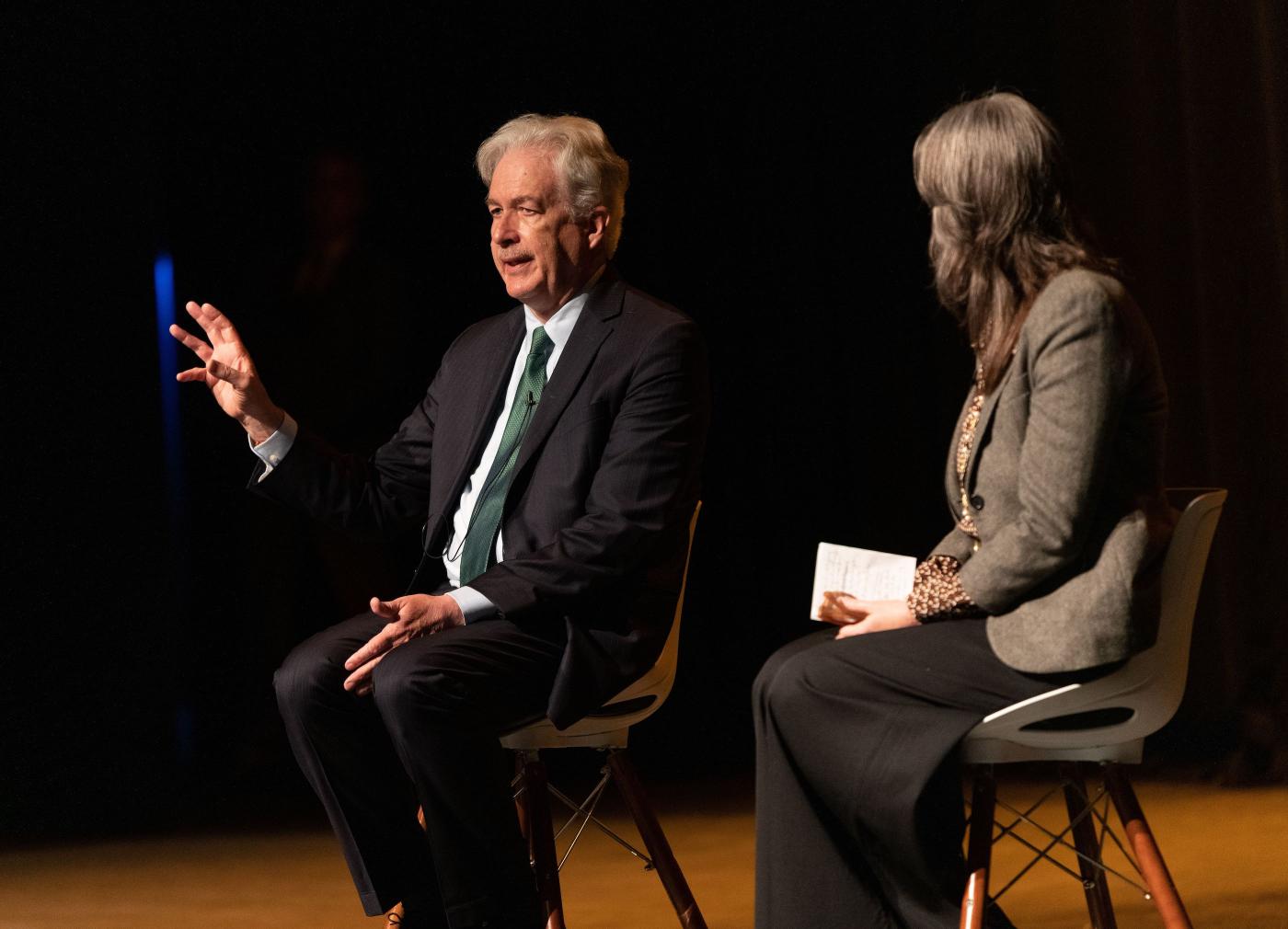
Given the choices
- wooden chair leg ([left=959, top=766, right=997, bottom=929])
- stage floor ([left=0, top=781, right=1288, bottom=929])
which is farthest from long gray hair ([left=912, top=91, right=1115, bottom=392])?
stage floor ([left=0, top=781, right=1288, bottom=929])

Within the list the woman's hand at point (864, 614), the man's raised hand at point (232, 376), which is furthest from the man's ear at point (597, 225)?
the woman's hand at point (864, 614)

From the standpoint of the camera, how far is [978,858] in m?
1.90

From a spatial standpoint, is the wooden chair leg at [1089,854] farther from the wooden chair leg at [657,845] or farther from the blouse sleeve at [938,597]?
the wooden chair leg at [657,845]

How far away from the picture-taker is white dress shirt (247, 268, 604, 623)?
2.58 metres

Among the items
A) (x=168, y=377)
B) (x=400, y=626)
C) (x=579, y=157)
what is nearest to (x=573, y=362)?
(x=579, y=157)

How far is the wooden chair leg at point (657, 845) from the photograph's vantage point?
2.39 meters

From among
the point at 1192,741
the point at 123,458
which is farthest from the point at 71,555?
the point at 1192,741

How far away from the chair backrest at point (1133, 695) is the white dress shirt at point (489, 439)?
3.06 feet

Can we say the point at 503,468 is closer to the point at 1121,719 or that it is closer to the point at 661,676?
the point at 661,676

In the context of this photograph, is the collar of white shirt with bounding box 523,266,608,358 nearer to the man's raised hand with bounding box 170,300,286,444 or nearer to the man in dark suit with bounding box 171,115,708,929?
the man in dark suit with bounding box 171,115,708,929

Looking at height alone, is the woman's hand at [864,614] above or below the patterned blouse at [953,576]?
below

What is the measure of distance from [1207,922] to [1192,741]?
1572mm

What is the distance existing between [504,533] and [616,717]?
0.36 m

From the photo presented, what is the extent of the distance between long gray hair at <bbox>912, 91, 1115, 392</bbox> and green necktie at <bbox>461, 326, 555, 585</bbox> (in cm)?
83
